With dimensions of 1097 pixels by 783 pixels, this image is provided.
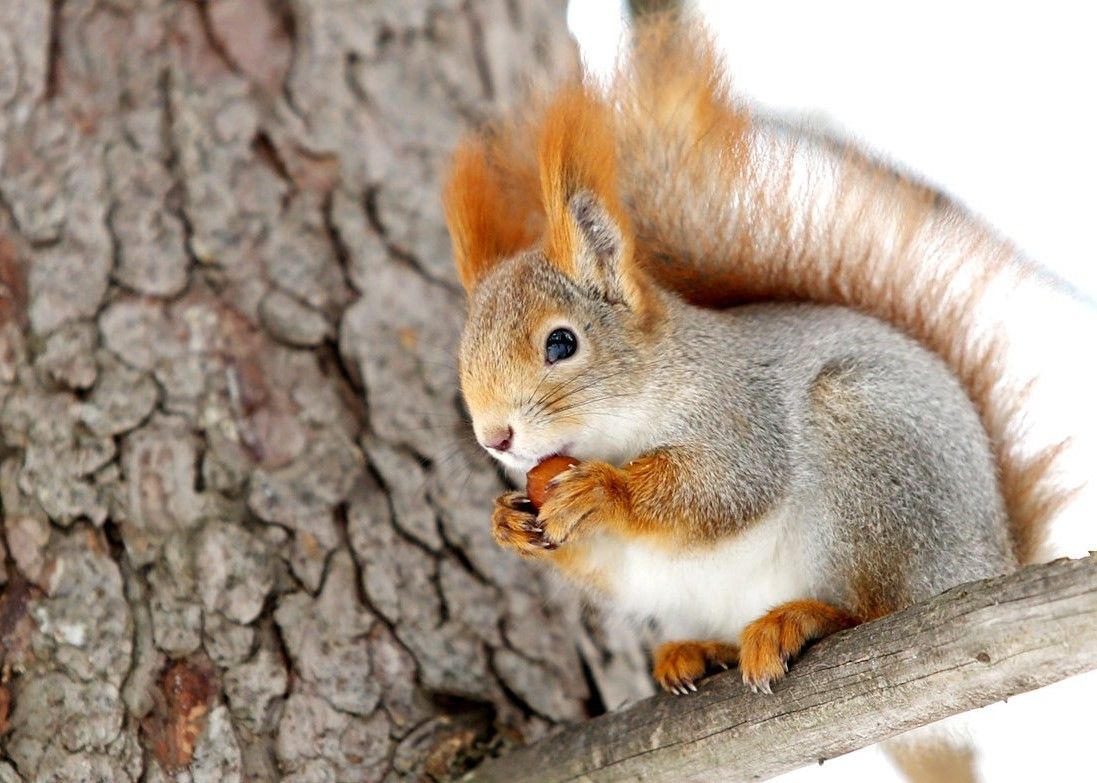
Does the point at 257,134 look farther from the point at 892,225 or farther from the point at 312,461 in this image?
the point at 892,225

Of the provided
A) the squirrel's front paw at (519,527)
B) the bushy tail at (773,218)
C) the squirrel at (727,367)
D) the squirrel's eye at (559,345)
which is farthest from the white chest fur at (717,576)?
the bushy tail at (773,218)

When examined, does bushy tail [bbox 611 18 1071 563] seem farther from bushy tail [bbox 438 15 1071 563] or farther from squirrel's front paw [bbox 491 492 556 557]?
squirrel's front paw [bbox 491 492 556 557]

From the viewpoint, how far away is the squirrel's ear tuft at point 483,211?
5.38ft

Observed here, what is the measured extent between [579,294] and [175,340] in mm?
625

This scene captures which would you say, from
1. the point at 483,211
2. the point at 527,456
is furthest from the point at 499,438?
the point at 483,211

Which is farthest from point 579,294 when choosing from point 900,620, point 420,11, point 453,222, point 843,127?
point 420,11

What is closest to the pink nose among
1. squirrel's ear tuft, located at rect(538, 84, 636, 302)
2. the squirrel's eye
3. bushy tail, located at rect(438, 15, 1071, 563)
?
the squirrel's eye

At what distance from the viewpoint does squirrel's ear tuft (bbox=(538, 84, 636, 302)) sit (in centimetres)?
147

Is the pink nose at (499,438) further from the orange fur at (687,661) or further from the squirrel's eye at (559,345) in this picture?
the orange fur at (687,661)

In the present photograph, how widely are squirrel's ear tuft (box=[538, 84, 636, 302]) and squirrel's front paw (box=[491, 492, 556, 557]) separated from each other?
1.00ft

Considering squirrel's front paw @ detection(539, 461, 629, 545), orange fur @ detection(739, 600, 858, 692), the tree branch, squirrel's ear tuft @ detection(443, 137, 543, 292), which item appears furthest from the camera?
squirrel's ear tuft @ detection(443, 137, 543, 292)

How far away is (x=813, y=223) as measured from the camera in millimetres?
1635

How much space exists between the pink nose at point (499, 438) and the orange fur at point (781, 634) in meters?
0.36

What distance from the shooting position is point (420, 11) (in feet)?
6.93
